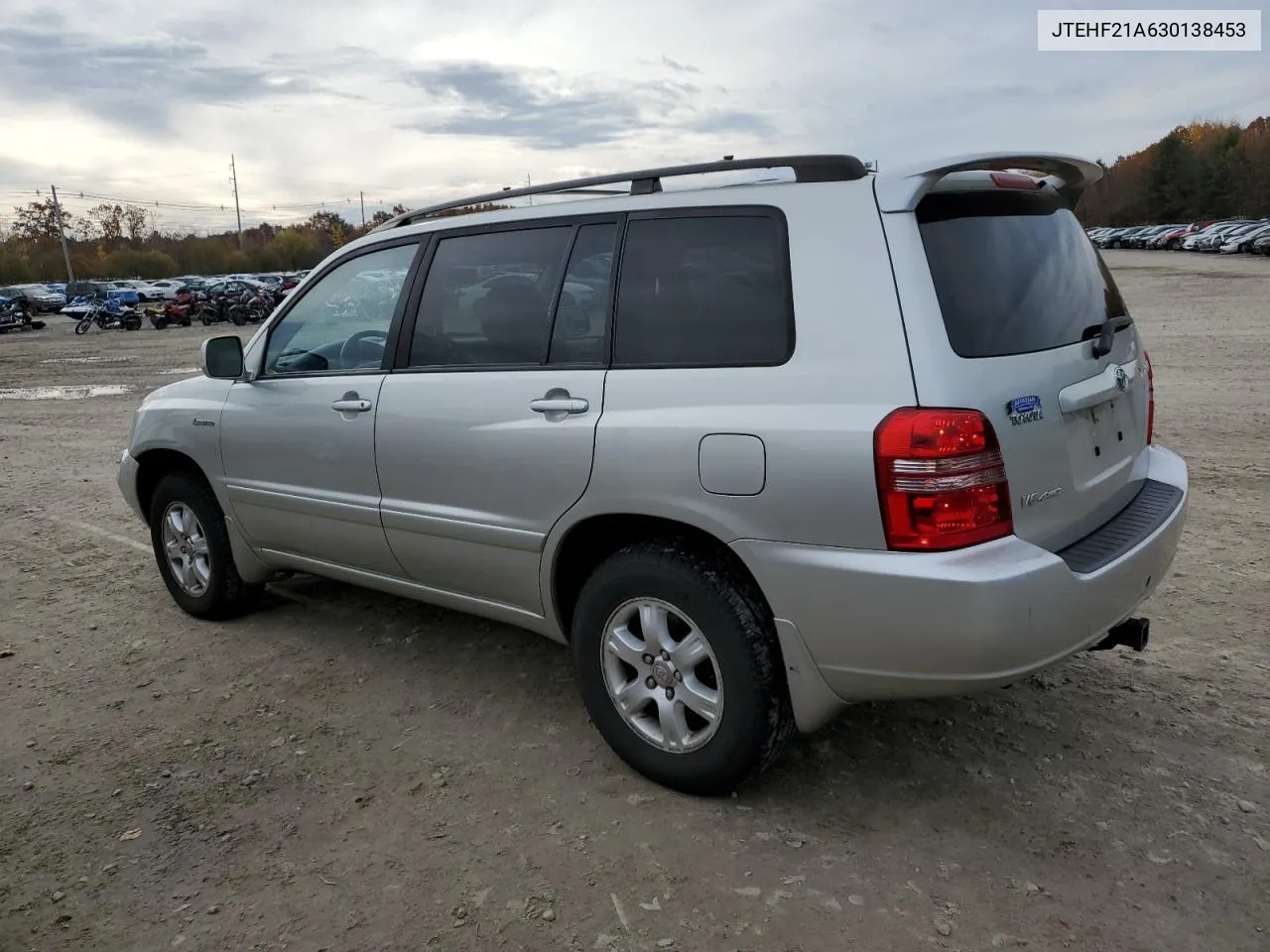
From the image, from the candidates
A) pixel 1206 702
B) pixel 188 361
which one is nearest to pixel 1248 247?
pixel 188 361

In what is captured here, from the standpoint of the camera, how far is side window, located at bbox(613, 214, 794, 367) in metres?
2.83

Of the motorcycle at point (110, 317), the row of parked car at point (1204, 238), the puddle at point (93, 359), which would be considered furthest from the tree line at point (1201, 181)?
the puddle at point (93, 359)

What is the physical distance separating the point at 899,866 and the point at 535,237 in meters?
2.29

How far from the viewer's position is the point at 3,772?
350cm

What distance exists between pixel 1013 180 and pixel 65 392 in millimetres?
16263

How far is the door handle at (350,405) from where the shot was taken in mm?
3803

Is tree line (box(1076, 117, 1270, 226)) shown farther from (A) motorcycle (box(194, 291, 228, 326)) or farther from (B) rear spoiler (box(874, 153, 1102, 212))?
(B) rear spoiler (box(874, 153, 1102, 212))

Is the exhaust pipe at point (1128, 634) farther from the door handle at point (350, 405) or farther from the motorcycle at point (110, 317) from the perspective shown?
the motorcycle at point (110, 317)

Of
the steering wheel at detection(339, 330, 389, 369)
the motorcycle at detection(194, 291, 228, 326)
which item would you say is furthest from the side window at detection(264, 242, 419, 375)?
the motorcycle at detection(194, 291, 228, 326)

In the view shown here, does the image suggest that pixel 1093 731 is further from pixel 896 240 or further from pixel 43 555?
pixel 43 555

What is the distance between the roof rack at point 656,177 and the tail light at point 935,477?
74 cm

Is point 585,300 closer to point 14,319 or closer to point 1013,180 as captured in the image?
point 1013,180

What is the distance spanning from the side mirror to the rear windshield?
3.02 m

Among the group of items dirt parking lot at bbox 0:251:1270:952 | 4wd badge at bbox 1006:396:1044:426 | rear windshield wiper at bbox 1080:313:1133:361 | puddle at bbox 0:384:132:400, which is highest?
rear windshield wiper at bbox 1080:313:1133:361
